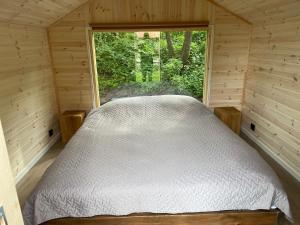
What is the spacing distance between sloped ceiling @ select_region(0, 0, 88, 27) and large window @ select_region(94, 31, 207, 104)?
1.89 ft

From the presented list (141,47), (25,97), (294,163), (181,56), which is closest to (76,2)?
(141,47)

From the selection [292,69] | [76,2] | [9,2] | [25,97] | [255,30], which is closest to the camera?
[9,2]

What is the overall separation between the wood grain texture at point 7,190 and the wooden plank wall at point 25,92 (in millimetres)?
1936

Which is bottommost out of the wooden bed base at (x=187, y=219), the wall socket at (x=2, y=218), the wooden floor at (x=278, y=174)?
Answer: the wooden floor at (x=278, y=174)

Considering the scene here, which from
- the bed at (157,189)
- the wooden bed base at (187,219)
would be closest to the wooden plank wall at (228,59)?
the bed at (157,189)

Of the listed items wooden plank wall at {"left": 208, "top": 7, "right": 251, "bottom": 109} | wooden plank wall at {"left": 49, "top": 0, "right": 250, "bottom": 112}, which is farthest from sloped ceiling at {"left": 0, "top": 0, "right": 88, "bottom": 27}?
wooden plank wall at {"left": 208, "top": 7, "right": 251, "bottom": 109}

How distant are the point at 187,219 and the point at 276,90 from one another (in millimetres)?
2018

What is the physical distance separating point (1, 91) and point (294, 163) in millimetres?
3125

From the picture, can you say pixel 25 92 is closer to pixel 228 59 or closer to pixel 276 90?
pixel 228 59

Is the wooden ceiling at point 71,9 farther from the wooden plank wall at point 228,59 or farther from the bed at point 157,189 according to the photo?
the bed at point 157,189

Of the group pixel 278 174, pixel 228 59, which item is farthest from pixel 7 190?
pixel 228 59

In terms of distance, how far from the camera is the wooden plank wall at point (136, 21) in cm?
324

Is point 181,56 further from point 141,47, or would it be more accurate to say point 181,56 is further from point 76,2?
point 76,2

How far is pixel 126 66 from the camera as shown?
11.8 ft
